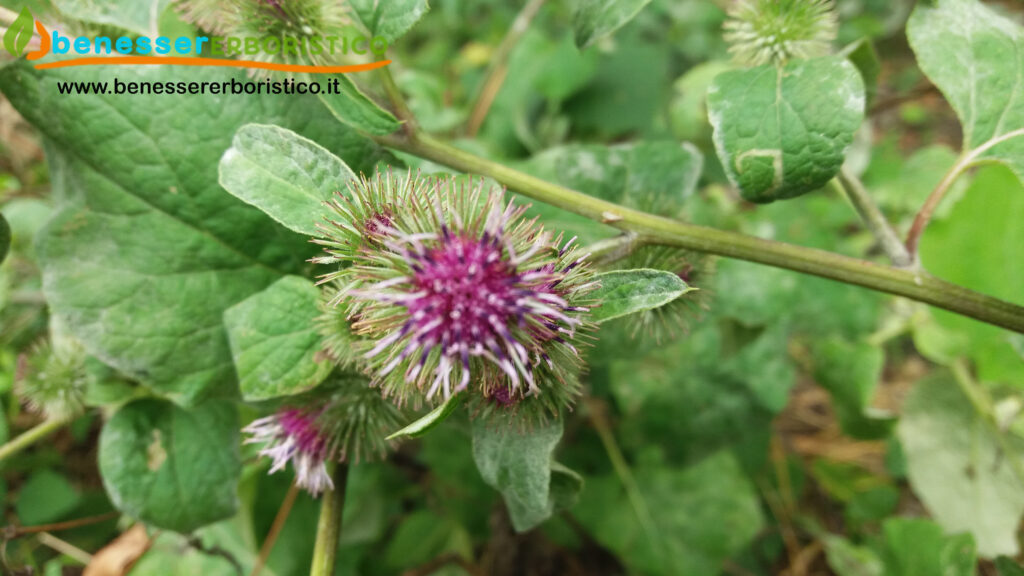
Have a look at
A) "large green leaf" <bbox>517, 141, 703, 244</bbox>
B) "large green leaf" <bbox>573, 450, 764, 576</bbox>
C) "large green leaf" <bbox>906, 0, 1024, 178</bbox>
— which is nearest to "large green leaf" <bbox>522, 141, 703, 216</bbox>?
"large green leaf" <bbox>517, 141, 703, 244</bbox>

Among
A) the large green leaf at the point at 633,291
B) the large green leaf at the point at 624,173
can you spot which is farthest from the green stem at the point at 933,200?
the large green leaf at the point at 633,291

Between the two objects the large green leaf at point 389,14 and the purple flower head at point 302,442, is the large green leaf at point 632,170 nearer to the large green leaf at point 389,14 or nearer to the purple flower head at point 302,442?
the large green leaf at point 389,14

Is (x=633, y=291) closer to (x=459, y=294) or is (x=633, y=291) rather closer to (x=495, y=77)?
Answer: (x=459, y=294)

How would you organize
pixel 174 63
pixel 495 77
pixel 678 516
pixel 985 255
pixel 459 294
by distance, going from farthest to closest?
pixel 495 77
pixel 678 516
pixel 985 255
pixel 174 63
pixel 459 294

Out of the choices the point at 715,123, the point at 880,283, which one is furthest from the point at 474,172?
the point at 880,283

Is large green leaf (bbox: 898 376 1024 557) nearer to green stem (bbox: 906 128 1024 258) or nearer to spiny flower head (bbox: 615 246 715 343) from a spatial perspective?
green stem (bbox: 906 128 1024 258)

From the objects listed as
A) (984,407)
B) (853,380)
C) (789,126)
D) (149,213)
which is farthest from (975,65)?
(149,213)
